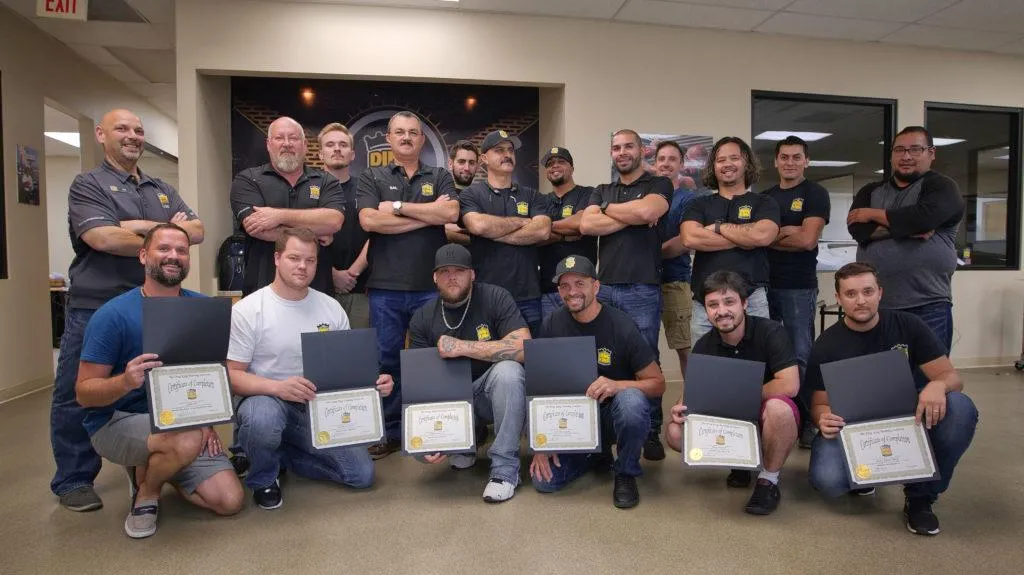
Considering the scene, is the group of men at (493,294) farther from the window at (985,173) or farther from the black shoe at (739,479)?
the window at (985,173)

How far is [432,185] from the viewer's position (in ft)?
10.7

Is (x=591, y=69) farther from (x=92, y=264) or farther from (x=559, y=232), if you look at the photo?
(x=92, y=264)

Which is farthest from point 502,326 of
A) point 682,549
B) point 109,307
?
point 109,307

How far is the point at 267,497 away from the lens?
2496 mm

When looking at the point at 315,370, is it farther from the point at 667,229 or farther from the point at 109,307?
the point at 667,229

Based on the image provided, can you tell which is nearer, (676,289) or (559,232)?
(559,232)

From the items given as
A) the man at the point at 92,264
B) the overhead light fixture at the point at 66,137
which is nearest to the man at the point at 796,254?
the man at the point at 92,264

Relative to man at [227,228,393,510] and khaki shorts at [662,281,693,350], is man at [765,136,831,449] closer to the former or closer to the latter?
khaki shorts at [662,281,693,350]

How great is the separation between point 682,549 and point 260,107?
4.93m

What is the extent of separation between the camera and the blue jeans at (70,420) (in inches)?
98.0

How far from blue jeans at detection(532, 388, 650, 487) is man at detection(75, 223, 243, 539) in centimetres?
135

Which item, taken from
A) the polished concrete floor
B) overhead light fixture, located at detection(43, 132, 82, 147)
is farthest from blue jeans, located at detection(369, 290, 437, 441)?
overhead light fixture, located at detection(43, 132, 82, 147)

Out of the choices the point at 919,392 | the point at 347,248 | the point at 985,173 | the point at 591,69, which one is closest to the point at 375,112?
the point at 591,69

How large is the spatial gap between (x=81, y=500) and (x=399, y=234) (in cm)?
182
